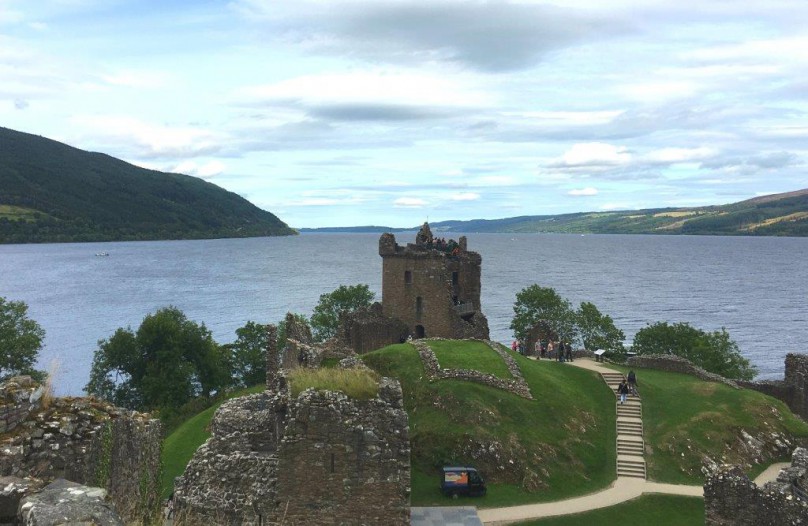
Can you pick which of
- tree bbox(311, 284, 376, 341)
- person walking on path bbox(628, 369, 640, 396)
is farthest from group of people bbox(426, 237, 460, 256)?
tree bbox(311, 284, 376, 341)

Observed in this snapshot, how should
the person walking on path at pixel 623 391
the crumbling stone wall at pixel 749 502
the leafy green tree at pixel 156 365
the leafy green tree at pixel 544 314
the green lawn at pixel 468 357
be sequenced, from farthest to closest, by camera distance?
the leafy green tree at pixel 544 314, the leafy green tree at pixel 156 365, the person walking on path at pixel 623 391, the green lawn at pixel 468 357, the crumbling stone wall at pixel 749 502

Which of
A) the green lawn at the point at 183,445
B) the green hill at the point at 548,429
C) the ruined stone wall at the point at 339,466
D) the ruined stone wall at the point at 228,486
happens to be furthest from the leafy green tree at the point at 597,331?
the ruined stone wall at the point at 339,466

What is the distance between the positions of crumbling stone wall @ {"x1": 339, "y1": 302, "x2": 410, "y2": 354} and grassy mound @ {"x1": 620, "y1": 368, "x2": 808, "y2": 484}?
1740cm

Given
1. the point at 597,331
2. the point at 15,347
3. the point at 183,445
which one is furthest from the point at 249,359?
the point at 597,331

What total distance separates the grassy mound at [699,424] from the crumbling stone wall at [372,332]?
17.4m

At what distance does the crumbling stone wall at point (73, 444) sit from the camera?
9.47m

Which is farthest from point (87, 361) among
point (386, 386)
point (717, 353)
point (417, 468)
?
point (386, 386)

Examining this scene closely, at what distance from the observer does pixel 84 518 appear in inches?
236

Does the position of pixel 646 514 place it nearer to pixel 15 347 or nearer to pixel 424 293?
pixel 424 293

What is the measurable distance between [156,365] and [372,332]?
A: 1948 centimetres

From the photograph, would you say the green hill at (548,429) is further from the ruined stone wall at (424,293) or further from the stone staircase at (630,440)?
the ruined stone wall at (424,293)

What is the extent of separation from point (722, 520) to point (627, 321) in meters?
85.7

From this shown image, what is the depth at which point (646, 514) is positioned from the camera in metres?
25.3

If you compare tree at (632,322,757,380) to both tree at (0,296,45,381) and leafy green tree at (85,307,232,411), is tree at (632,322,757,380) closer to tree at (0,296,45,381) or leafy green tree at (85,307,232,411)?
leafy green tree at (85,307,232,411)
